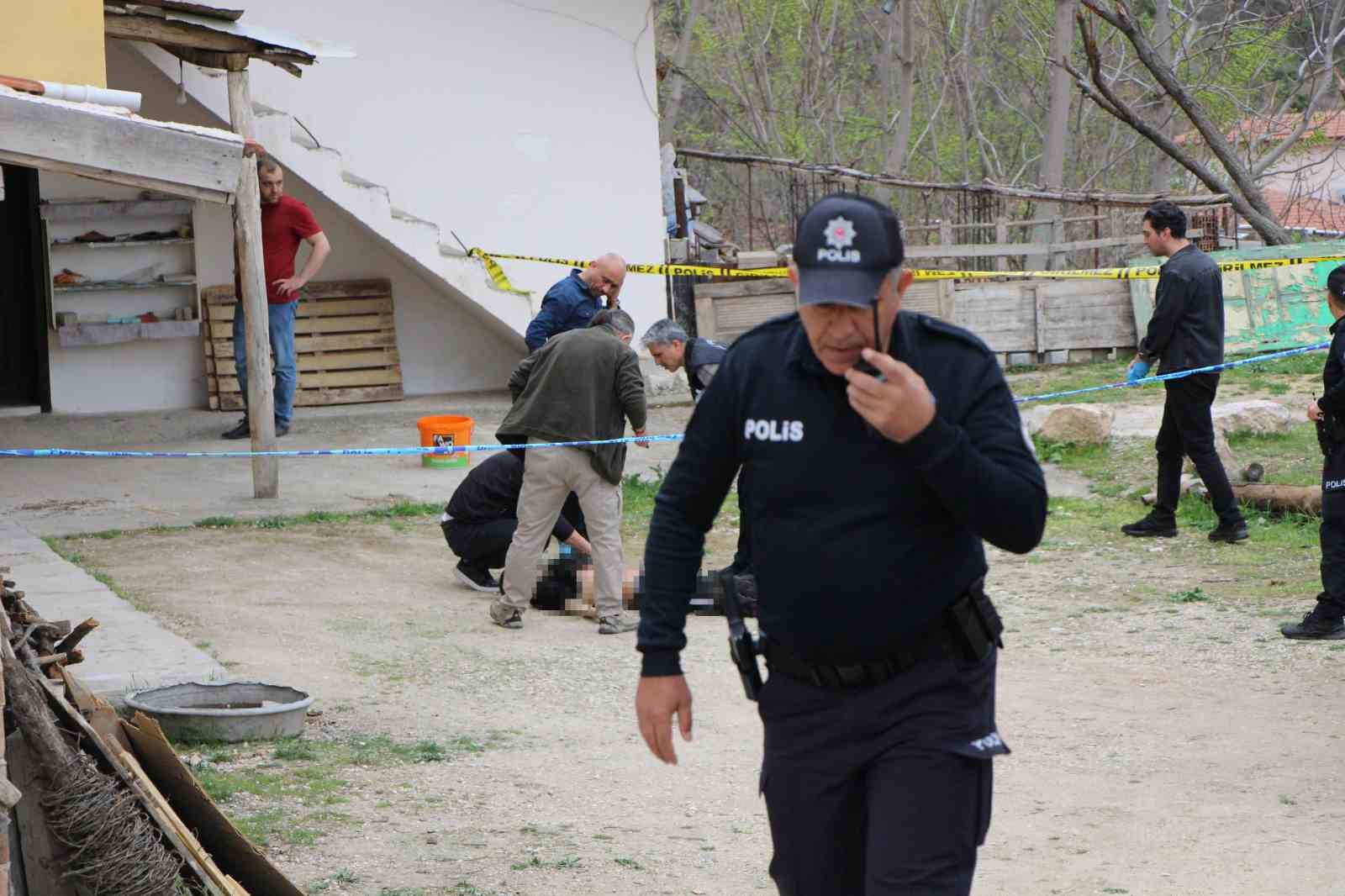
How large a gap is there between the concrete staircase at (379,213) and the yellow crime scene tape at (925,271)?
202 mm

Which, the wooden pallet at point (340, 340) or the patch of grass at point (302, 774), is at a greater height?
the wooden pallet at point (340, 340)

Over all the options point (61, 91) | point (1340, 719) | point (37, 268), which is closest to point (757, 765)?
point (1340, 719)

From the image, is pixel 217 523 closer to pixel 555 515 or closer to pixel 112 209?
pixel 555 515

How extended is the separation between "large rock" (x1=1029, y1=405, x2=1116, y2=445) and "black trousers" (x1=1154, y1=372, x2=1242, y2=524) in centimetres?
284

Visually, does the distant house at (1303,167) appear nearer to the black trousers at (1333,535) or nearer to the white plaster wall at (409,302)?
the white plaster wall at (409,302)

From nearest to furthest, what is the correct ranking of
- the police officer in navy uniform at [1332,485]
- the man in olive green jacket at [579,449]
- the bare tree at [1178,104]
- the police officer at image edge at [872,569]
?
the police officer at image edge at [872,569] → the police officer in navy uniform at [1332,485] → the man in olive green jacket at [579,449] → the bare tree at [1178,104]

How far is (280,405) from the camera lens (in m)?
13.4

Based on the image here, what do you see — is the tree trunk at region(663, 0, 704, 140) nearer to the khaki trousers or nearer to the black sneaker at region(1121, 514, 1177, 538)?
the black sneaker at region(1121, 514, 1177, 538)

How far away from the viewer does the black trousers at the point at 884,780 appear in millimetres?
3041

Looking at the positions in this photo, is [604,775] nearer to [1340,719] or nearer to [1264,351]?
[1340,719]

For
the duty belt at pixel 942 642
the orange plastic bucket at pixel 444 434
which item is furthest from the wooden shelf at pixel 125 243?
the duty belt at pixel 942 642

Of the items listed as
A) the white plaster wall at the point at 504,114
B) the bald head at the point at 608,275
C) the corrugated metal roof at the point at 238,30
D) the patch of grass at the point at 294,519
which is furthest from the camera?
the white plaster wall at the point at 504,114

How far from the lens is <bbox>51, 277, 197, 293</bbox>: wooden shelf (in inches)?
581

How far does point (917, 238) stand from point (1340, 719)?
1733cm
